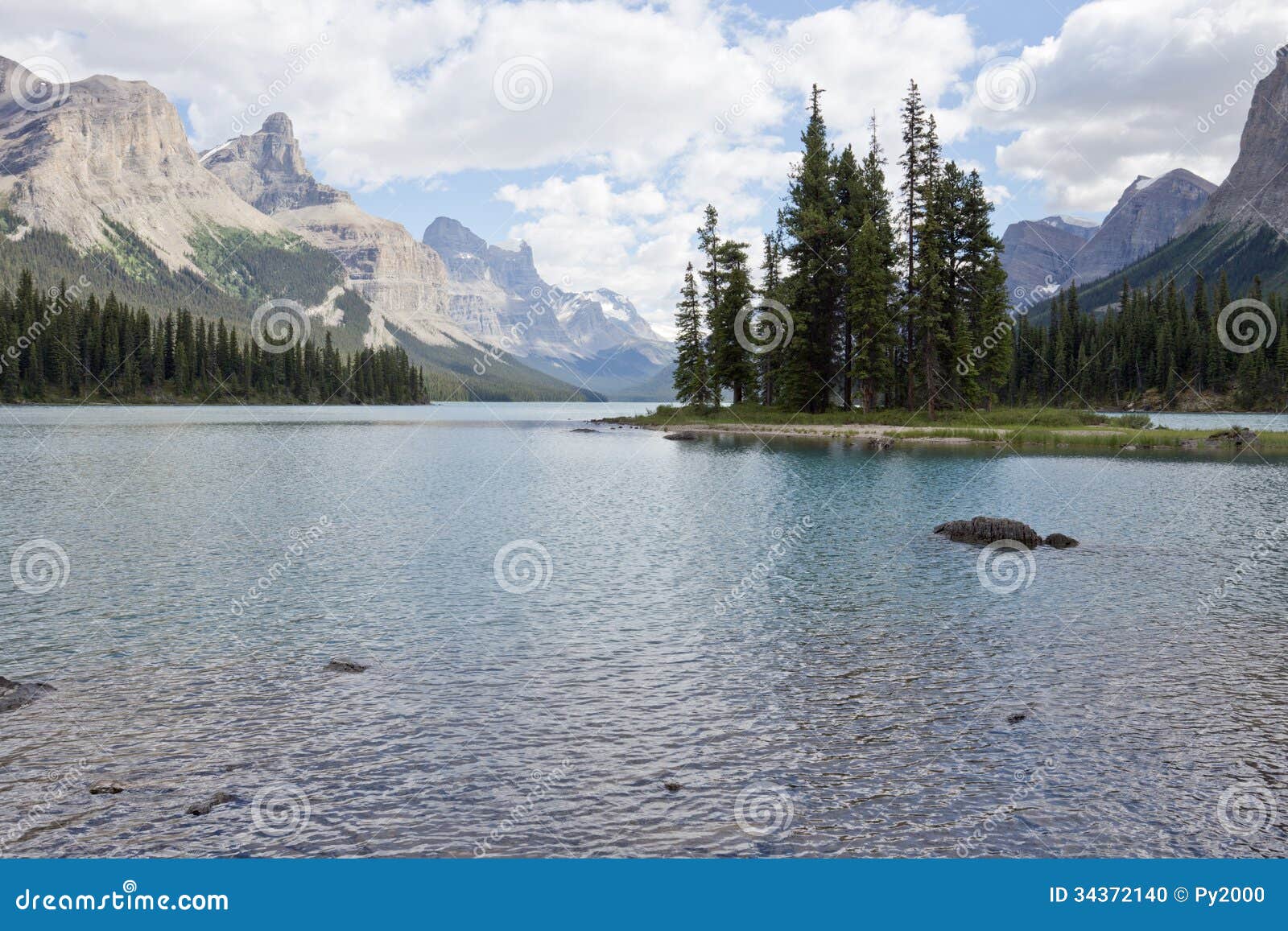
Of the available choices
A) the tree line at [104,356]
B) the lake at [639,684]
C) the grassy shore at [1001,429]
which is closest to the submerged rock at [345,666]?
the lake at [639,684]

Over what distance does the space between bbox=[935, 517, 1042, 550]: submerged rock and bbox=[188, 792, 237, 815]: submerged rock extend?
1020 inches

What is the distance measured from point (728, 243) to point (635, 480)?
53.1 meters

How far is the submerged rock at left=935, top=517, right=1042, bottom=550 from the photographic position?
99.0 ft

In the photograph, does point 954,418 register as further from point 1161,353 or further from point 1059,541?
point 1161,353

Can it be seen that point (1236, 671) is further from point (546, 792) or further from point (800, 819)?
point (546, 792)

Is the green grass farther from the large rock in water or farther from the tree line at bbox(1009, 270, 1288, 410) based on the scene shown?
the tree line at bbox(1009, 270, 1288, 410)

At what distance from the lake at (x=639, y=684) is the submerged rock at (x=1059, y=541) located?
0.62m

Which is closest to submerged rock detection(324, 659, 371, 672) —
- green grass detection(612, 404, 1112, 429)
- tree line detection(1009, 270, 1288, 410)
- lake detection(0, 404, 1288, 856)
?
lake detection(0, 404, 1288, 856)

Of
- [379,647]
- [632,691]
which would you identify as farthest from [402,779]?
[379,647]

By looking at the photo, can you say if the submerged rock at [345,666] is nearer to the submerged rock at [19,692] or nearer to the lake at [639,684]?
the lake at [639,684]

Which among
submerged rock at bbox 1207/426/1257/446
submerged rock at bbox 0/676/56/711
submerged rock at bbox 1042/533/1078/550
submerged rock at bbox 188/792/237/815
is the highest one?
submerged rock at bbox 1207/426/1257/446

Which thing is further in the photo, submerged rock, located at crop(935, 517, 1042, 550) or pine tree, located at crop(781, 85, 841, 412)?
pine tree, located at crop(781, 85, 841, 412)

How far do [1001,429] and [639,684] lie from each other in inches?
2878

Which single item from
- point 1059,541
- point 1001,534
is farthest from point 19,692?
point 1059,541
